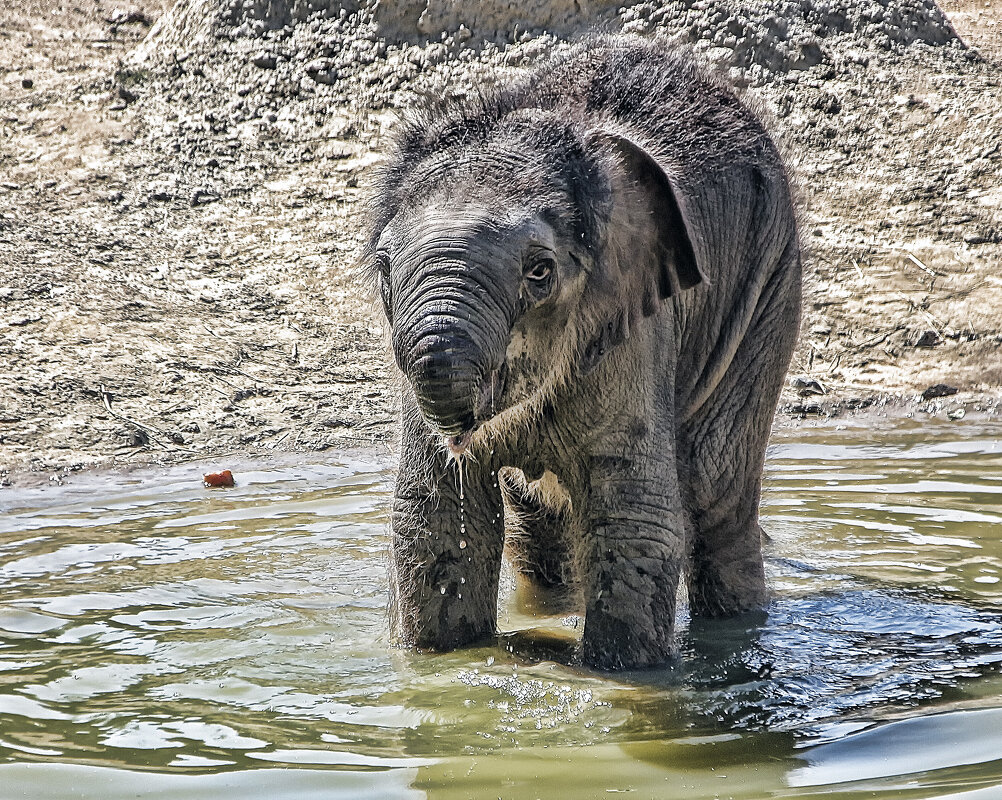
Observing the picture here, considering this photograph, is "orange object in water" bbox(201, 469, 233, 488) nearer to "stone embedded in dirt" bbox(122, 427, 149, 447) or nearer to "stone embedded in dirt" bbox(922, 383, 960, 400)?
"stone embedded in dirt" bbox(122, 427, 149, 447)

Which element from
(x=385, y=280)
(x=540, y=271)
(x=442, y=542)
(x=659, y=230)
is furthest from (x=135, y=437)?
(x=540, y=271)

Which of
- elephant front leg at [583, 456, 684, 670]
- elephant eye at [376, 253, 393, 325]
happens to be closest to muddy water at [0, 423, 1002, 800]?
elephant front leg at [583, 456, 684, 670]

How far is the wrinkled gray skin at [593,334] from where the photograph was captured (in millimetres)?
3963

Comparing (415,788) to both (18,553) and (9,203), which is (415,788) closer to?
(18,553)

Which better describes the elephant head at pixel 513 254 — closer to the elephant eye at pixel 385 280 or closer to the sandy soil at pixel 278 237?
the elephant eye at pixel 385 280

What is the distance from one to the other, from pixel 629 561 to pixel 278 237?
6.43 m

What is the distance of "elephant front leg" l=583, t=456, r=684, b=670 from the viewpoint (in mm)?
4488

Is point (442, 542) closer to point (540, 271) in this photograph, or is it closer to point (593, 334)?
point (593, 334)

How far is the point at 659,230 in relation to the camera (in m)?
4.49

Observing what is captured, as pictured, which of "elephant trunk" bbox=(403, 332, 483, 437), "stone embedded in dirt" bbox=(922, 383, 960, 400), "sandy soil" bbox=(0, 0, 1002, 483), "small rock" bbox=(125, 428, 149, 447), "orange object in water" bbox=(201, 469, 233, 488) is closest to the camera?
"elephant trunk" bbox=(403, 332, 483, 437)

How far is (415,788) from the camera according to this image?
372cm

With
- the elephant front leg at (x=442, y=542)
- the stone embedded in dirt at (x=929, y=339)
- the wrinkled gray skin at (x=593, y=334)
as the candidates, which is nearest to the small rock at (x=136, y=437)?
the wrinkled gray skin at (x=593, y=334)

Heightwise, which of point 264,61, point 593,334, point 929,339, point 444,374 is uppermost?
point 264,61

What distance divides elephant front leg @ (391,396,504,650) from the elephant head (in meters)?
0.40
